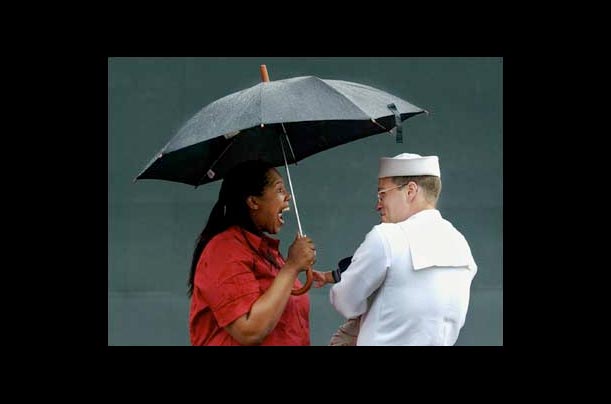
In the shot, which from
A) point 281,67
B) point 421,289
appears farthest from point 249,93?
point 281,67

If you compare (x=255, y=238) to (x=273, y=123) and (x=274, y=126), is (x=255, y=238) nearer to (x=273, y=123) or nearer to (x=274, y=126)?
(x=273, y=123)

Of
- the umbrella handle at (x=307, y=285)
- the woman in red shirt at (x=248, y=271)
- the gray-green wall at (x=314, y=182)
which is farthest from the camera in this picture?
the gray-green wall at (x=314, y=182)

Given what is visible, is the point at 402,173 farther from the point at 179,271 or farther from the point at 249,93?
the point at 179,271

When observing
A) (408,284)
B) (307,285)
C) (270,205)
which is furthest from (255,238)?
(408,284)

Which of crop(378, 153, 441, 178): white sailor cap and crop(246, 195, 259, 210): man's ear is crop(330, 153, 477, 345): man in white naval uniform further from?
crop(246, 195, 259, 210): man's ear

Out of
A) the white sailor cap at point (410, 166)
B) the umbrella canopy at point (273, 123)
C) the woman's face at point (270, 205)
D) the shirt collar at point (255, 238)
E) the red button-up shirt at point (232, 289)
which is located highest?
the umbrella canopy at point (273, 123)

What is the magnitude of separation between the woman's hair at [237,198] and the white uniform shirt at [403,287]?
440 mm

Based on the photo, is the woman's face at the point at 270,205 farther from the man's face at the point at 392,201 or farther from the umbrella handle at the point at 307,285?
the man's face at the point at 392,201

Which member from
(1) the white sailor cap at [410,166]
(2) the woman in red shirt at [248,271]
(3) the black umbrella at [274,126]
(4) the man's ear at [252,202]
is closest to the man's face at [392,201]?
(1) the white sailor cap at [410,166]

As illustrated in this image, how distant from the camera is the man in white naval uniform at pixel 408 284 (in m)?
3.56

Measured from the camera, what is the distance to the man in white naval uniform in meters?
3.56

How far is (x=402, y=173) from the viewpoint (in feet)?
12.4

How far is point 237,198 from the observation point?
3.69 m

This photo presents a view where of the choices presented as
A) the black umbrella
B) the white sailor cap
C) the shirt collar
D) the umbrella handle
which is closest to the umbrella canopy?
the black umbrella
